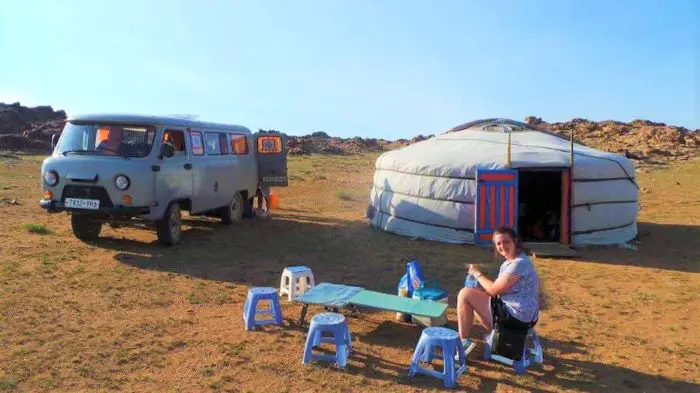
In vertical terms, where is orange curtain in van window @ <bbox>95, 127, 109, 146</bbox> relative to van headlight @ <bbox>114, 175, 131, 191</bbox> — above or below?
above

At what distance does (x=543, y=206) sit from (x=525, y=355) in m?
8.13

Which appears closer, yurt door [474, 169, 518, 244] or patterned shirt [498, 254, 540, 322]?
patterned shirt [498, 254, 540, 322]

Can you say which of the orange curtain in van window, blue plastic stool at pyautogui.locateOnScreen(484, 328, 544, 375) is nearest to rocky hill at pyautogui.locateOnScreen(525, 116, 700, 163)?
the orange curtain in van window

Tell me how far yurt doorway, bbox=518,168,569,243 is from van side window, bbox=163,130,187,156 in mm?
5798

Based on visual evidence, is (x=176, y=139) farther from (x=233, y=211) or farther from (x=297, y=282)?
(x=297, y=282)

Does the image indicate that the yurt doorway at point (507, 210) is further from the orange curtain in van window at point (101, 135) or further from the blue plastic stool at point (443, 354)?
the orange curtain in van window at point (101, 135)

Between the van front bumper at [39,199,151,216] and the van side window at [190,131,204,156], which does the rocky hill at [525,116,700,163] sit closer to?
the van side window at [190,131,204,156]

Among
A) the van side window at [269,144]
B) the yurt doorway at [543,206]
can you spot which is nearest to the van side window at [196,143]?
the van side window at [269,144]

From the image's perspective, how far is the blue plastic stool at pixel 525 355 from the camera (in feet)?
14.8

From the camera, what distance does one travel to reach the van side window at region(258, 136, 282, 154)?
12.6 meters

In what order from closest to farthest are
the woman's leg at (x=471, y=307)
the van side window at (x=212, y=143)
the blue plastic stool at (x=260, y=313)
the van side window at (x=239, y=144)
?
the woman's leg at (x=471, y=307) → the blue plastic stool at (x=260, y=313) → the van side window at (x=212, y=143) → the van side window at (x=239, y=144)

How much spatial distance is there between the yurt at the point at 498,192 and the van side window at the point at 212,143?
3.35 meters

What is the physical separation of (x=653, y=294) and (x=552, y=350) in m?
2.77

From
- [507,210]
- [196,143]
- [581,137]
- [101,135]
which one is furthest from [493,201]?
[581,137]
